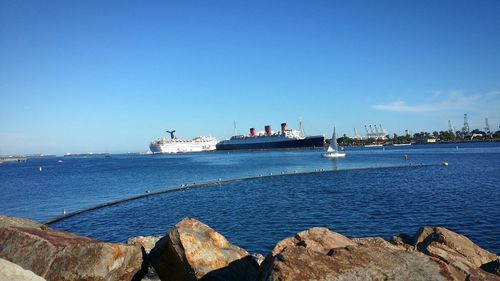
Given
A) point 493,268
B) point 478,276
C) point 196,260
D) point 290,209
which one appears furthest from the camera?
point 290,209

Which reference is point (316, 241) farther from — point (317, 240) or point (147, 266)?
point (147, 266)

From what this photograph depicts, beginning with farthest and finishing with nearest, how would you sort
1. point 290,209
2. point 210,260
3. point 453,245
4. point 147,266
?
point 290,209, point 453,245, point 147,266, point 210,260

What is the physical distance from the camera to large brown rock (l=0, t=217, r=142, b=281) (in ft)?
22.9

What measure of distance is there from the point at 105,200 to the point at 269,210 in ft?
70.0

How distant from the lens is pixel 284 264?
5164mm

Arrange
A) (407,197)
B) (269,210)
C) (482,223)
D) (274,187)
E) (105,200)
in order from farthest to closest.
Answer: (274,187) < (105,200) < (407,197) < (269,210) < (482,223)

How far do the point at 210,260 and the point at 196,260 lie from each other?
30 cm

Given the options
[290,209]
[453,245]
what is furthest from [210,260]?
[290,209]

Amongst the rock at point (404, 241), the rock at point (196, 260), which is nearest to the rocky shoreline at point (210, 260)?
the rock at point (196, 260)

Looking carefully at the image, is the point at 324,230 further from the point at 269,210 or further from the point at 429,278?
the point at 269,210

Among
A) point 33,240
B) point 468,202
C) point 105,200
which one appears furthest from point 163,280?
point 105,200

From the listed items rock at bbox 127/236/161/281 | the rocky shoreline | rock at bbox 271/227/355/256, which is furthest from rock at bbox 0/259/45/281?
rock at bbox 271/227/355/256

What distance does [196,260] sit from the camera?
743cm

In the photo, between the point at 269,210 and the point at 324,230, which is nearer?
the point at 324,230
